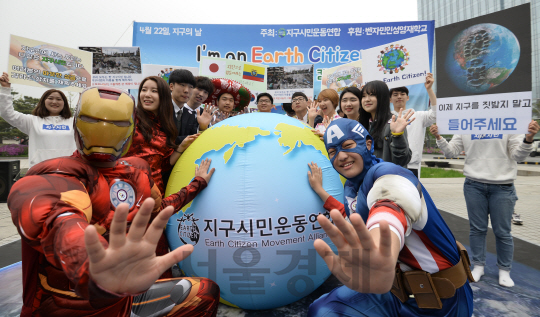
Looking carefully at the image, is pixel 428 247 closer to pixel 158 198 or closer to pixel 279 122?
pixel 279 122

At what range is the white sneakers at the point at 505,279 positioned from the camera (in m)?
3.31

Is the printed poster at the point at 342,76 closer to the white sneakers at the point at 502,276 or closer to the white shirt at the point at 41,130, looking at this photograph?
the white sneakers at the point at 502,276

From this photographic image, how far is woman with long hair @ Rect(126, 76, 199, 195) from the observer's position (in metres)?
2.86

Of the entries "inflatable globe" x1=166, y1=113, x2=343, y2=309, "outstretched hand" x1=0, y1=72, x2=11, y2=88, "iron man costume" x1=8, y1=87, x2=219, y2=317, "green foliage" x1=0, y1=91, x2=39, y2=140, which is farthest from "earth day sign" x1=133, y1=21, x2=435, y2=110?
"green foliage" x1=0, y1=91, x2=39, y2=140

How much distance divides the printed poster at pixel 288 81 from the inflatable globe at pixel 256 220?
5002mm

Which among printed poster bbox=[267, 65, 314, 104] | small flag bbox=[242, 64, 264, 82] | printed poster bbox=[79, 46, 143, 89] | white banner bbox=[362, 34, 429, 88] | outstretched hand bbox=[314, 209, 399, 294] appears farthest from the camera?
printed poster bbox=[267, 65, 314, 104]

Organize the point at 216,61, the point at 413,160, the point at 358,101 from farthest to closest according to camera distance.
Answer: the point at 216,61 < the point at 413,160 < the point at 358,101

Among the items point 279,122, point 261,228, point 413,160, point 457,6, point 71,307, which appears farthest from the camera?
point 457,6

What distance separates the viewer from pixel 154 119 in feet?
9.94

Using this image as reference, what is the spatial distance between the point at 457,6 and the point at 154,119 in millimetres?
66175

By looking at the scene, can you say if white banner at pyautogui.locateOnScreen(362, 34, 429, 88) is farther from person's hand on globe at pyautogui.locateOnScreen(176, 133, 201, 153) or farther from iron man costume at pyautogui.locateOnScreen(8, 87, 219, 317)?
iron man costume at pyautogui.locateOnScreen(8, 87, 219, 317)

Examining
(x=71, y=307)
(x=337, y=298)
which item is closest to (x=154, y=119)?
(x=71, y=307)

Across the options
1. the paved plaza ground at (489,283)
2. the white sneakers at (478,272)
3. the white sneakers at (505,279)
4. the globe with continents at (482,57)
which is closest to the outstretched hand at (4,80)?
the paved plaza ground at (489,283)

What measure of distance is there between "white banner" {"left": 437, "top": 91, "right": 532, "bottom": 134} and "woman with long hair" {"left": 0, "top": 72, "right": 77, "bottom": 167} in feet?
18.5
